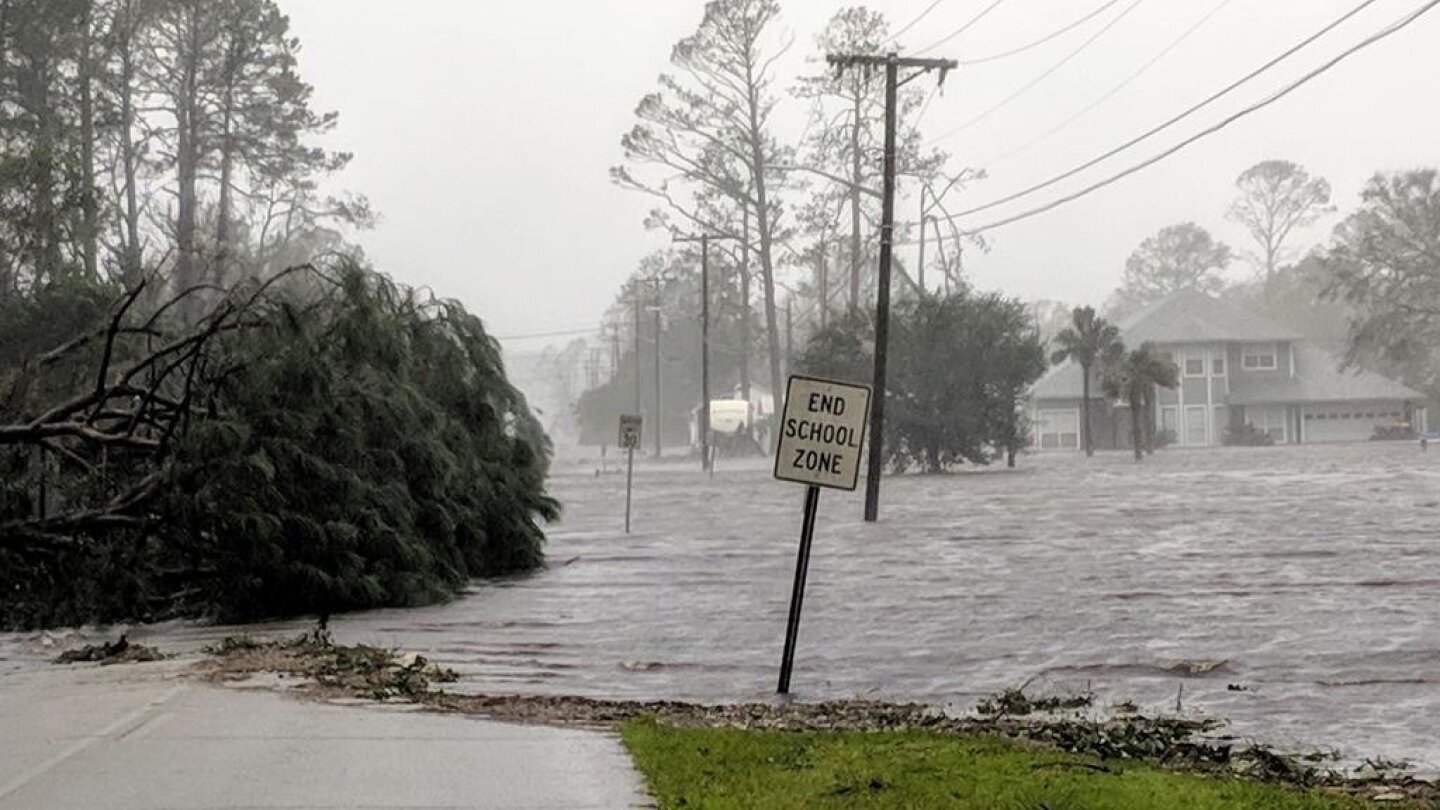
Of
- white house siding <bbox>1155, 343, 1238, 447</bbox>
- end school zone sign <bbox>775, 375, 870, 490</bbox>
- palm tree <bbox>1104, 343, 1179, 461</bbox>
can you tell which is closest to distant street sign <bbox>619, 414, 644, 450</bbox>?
end school zone sign <bbox>775, 375, 870, 490</bbox>

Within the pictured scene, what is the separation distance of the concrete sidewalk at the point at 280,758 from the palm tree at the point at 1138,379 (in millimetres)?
62132

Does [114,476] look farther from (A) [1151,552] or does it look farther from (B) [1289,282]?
(B) [1289,282]

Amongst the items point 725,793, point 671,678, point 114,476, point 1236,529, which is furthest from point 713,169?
point 725,793

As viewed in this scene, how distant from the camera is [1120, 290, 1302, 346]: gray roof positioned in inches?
3772

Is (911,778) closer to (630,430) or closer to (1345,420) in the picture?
(630,430)

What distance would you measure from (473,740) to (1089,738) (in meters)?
3.85

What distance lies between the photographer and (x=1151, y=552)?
92.3ft

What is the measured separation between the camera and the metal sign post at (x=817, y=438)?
15555 mm

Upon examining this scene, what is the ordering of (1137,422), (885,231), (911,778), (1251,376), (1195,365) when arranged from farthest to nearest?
(1251,376) → (1195,365) → (1137,422) → (885,231) → (911,778)

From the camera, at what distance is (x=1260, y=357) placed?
96.7 m

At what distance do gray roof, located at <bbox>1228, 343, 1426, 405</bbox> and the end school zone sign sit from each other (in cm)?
8361

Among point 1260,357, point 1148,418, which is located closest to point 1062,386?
point 1260,357

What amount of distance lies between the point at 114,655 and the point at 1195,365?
83205 mm

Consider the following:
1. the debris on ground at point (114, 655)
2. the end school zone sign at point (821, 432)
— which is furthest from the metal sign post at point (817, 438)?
the debris on ground at point (114, 655)
